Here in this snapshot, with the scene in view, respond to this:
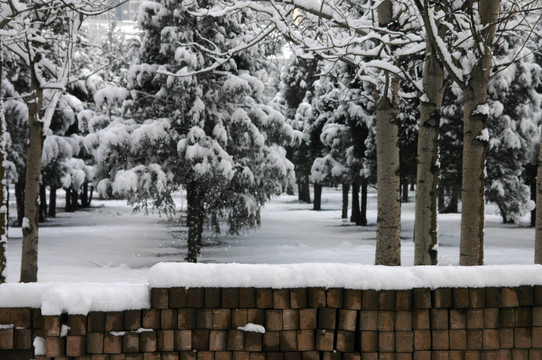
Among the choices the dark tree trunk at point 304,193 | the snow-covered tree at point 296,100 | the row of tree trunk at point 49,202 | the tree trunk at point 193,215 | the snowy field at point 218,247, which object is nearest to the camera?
the snowy field at point 218,247

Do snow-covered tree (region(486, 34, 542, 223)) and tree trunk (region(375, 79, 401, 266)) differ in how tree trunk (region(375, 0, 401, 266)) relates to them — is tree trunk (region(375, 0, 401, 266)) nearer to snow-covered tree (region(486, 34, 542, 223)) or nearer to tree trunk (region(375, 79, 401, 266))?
tree trunk (region(375, 79, 401, 266))

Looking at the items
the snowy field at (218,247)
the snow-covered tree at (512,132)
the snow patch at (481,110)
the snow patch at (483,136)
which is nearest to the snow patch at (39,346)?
the snow patch at (483,136)

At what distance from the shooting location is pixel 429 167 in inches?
283

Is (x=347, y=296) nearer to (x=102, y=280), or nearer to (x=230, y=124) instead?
(x=102, y=280)

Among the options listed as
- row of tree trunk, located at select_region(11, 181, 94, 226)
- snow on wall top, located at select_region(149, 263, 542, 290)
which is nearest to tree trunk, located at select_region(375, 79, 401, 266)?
snow on wall top, located at select_region(149, 263, 542, 290)

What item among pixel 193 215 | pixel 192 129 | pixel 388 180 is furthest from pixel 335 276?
pixel 193 215

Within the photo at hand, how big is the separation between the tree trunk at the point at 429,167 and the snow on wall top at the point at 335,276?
137 inches

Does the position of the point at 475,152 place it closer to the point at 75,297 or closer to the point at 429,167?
the point at 429,167

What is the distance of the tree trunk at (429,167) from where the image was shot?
7.17m

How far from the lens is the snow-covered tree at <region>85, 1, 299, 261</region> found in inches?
568

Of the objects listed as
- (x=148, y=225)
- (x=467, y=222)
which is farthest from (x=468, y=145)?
(x=148, y=225)

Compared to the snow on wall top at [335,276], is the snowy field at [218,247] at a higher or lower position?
lower

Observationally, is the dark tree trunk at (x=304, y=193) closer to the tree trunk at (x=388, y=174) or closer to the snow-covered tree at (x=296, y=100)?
the snow-covered tree at (x=296, y=100)

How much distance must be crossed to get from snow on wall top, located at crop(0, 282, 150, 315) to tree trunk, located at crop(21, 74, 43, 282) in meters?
5.94
